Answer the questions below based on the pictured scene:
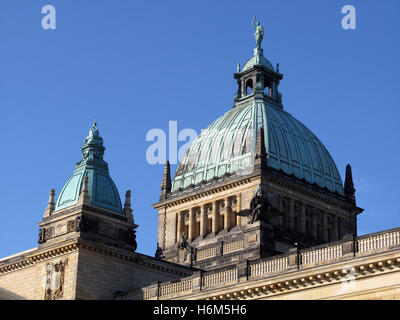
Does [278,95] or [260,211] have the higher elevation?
[278,95]

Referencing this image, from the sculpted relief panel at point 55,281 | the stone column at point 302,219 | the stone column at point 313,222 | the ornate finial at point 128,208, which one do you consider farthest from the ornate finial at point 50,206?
the stone column at point 313,222

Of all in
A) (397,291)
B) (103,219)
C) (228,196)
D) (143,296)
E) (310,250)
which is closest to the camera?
(397,291)

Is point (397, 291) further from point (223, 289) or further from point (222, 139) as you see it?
point (222, 139)

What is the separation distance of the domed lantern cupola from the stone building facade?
12cm

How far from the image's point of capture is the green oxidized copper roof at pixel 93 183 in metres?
66.8

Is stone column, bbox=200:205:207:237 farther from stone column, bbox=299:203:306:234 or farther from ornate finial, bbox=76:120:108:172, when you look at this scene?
ornate finial, bbox=76:120:108:172

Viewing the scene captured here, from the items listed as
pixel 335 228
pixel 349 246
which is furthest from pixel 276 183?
pixel 349 246

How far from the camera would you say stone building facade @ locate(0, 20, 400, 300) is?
165 feet

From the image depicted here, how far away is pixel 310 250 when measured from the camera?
51.5 metres

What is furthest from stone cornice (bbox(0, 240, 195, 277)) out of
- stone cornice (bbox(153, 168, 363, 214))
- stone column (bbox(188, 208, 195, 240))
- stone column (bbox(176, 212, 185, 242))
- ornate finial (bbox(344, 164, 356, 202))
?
ornate finial (bbox(344, 164, 356, 202))

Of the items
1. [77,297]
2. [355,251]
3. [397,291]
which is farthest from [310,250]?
[77,297]

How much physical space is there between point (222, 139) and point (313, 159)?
26.7 feet

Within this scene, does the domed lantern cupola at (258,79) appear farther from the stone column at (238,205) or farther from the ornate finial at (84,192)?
the ornate finial at (84,192)

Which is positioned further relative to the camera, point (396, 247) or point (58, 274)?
point (58, 274)
